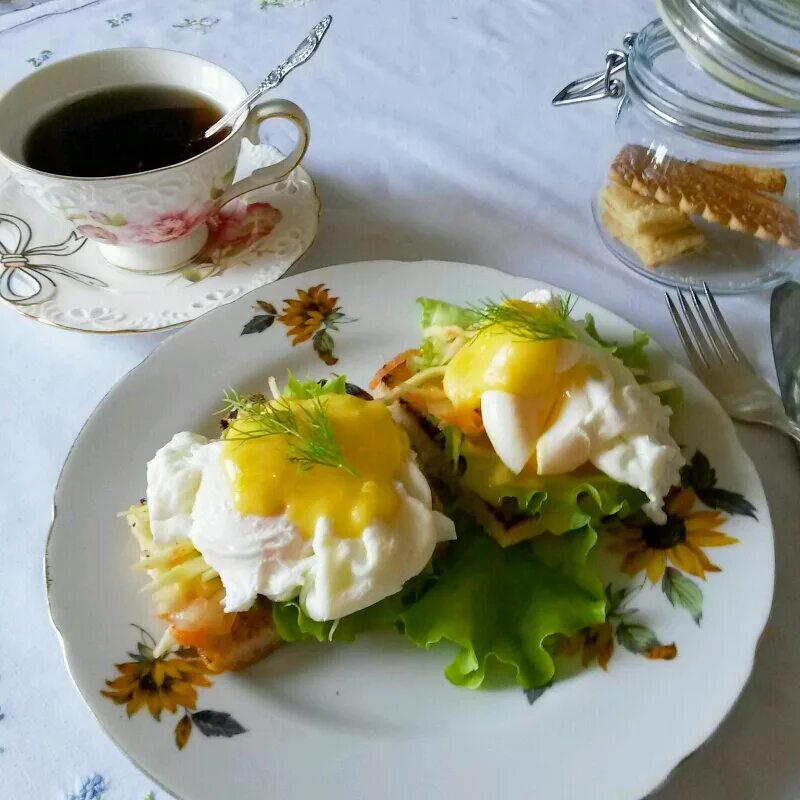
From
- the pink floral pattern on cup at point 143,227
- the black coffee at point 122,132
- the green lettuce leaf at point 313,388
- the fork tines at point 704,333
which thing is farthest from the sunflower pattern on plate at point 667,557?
the black coffee at point 122,132

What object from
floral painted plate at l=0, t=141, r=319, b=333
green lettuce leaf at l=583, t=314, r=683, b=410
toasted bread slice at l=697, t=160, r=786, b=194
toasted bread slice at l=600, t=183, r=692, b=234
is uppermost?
toasted bread slice at l=697, t=160, r=786, b=194

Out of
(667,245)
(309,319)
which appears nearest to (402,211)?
(309,319)

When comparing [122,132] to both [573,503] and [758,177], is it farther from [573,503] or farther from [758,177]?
[758,177]

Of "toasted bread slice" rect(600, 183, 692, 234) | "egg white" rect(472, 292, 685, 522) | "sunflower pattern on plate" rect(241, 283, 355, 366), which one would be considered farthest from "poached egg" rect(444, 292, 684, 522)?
"toasted bread slice" rect(600, 183, 692, 234)

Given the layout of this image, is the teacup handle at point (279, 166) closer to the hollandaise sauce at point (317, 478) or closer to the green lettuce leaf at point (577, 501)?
the hollandaise sauce at point (317, 478)

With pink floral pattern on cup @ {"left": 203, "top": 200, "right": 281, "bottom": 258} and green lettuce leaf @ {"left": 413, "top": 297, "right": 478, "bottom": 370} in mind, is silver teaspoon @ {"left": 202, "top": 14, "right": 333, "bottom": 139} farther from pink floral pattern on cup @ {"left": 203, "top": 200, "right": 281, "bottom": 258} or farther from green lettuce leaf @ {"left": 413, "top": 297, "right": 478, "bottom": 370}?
green lettuce leaf @ {"left": 413, "top": 297, "right": 478, "bottom": 370}

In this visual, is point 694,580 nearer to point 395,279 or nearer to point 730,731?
point 730,731
